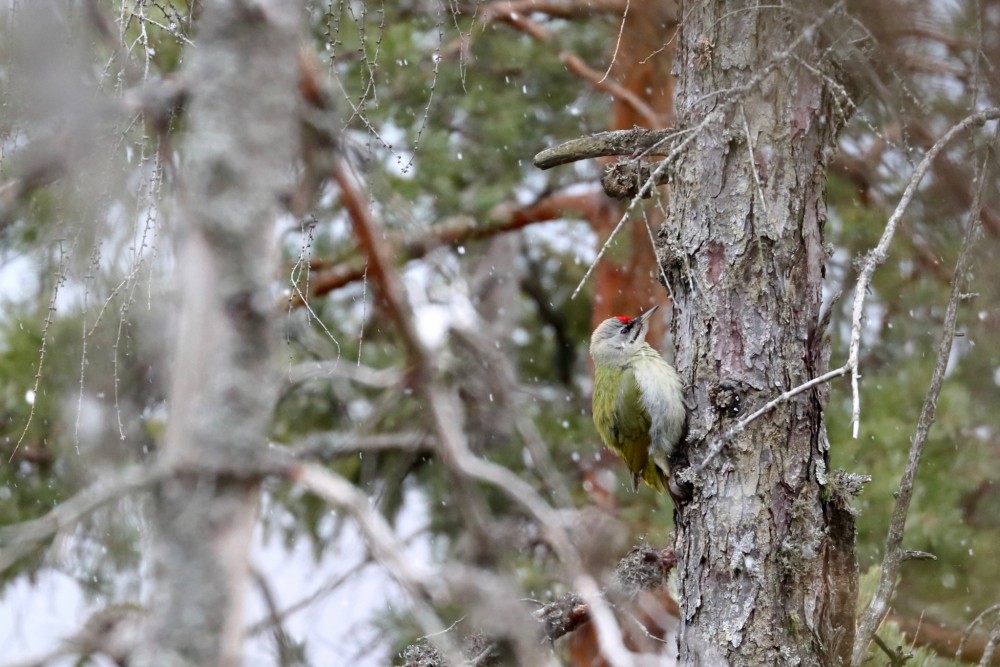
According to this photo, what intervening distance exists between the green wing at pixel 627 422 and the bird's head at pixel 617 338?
12 centimetres

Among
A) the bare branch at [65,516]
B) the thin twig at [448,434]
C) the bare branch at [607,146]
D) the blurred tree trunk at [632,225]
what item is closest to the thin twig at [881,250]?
the bare branch at [607,146]

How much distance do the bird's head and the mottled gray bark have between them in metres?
2.48

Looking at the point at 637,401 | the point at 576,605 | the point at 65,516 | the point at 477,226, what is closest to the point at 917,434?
the point at 637,401

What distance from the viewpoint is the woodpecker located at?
3.43m

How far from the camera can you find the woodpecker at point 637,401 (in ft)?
11.3

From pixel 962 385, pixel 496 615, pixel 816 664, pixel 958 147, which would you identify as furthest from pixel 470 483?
pixel 962 385

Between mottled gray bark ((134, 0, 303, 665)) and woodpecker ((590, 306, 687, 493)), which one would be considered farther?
woodpecker ((590, 306, 687, 493))

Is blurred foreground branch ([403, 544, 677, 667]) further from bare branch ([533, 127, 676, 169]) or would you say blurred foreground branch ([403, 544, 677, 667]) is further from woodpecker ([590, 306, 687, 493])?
bare branch ([533, 127, 676, 169])


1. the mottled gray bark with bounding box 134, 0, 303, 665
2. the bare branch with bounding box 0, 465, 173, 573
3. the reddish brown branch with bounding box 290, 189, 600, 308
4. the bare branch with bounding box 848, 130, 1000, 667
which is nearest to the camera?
the bare branch with bounding box 0, 465, 173, 573

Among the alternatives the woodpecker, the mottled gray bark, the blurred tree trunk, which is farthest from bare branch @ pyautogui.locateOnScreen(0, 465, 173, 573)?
the blurred tree trunk

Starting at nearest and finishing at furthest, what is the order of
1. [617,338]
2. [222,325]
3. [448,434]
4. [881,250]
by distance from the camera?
[222,325], [881,250], [448,434], [617,338]

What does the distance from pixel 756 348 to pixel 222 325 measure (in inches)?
72.4

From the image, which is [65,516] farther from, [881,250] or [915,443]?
[915,443]

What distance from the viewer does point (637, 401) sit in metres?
3.76
